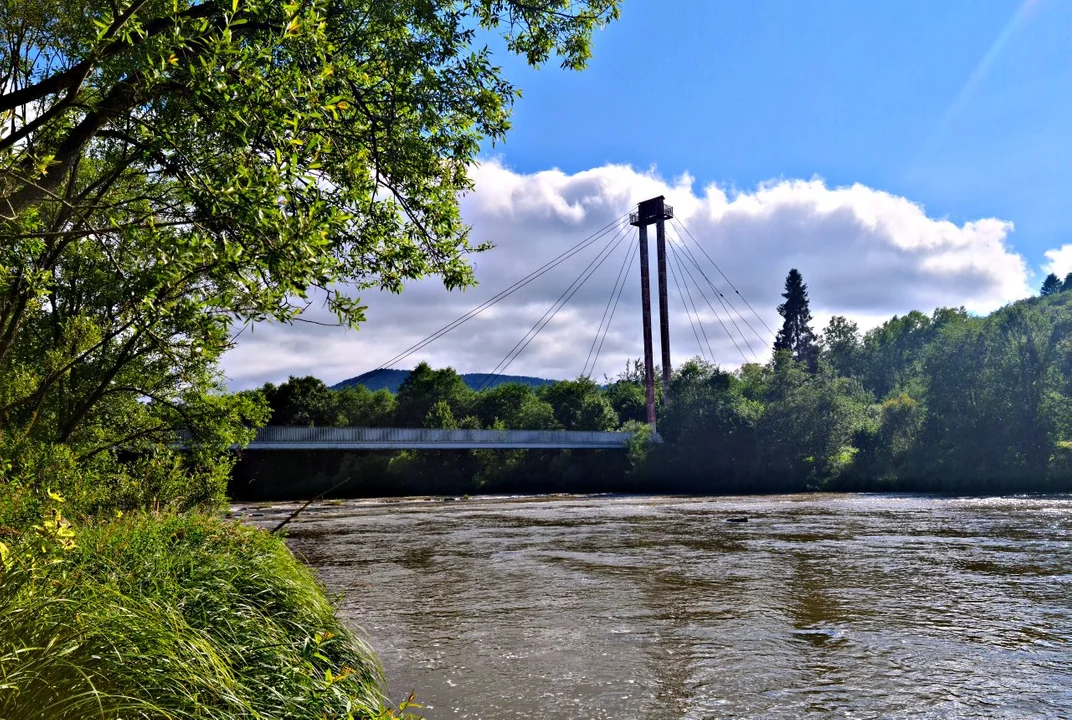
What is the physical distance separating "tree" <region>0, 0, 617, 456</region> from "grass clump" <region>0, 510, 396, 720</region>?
5.58ft

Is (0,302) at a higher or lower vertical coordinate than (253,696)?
higher

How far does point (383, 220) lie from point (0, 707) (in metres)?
4.98

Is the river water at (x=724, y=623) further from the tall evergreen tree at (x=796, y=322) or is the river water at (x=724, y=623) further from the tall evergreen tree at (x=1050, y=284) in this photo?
the tall evergreen tree at (x=1050, y=284)

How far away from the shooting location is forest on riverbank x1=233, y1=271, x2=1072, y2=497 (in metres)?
51.6

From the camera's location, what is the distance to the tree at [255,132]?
15.6 feet

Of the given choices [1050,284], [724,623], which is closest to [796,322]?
[1050,284]

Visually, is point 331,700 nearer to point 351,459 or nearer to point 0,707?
point 0,707

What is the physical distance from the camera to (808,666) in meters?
8.38

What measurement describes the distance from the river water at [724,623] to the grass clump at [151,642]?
2067 millimetres

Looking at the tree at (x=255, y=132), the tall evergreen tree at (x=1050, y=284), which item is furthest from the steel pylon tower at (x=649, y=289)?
the tall evergreen tree at (x=1050, y=284)

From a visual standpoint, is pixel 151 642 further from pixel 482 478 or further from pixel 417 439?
pixel 482 478

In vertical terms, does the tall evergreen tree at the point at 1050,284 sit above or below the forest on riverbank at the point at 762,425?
above

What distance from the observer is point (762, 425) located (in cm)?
6456

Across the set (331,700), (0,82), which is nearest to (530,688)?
(331,700)
